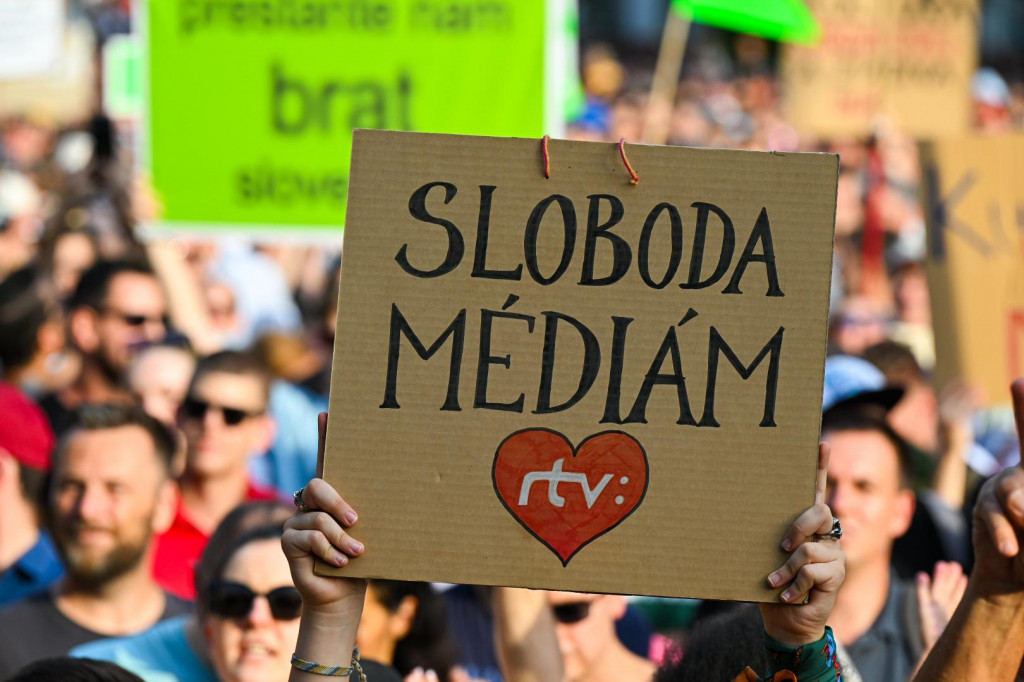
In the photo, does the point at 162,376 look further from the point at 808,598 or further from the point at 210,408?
the point at 808,598

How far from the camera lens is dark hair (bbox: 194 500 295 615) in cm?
301

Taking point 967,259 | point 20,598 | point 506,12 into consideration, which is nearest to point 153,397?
point 20,598

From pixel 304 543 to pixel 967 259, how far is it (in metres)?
2.19

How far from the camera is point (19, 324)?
5.39 m

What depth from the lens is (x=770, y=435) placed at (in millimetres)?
1917

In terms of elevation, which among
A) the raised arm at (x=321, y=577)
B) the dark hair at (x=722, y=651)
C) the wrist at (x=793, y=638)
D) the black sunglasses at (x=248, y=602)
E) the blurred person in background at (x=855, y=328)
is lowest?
the black sunglasses at (x=248, y=602)

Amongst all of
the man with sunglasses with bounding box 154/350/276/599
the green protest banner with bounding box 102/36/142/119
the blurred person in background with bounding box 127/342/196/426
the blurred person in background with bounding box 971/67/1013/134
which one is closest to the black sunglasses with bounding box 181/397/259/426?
the man with sunglasses with bounding box 154/350/276/599

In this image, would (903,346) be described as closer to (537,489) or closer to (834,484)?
(834,484)

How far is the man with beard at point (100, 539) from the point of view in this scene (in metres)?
3.31

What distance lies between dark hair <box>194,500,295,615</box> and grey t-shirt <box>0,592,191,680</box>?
361 millimetres

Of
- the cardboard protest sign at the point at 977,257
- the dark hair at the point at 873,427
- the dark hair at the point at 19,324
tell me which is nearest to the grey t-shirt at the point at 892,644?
the dark hair at the point at 873,427

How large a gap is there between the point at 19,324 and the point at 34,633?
95.1 inches

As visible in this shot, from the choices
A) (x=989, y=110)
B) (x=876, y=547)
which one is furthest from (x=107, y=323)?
(x=989, y=110)

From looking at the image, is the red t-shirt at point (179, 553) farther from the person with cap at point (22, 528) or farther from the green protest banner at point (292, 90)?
the green protest banner at point (292, 90)
